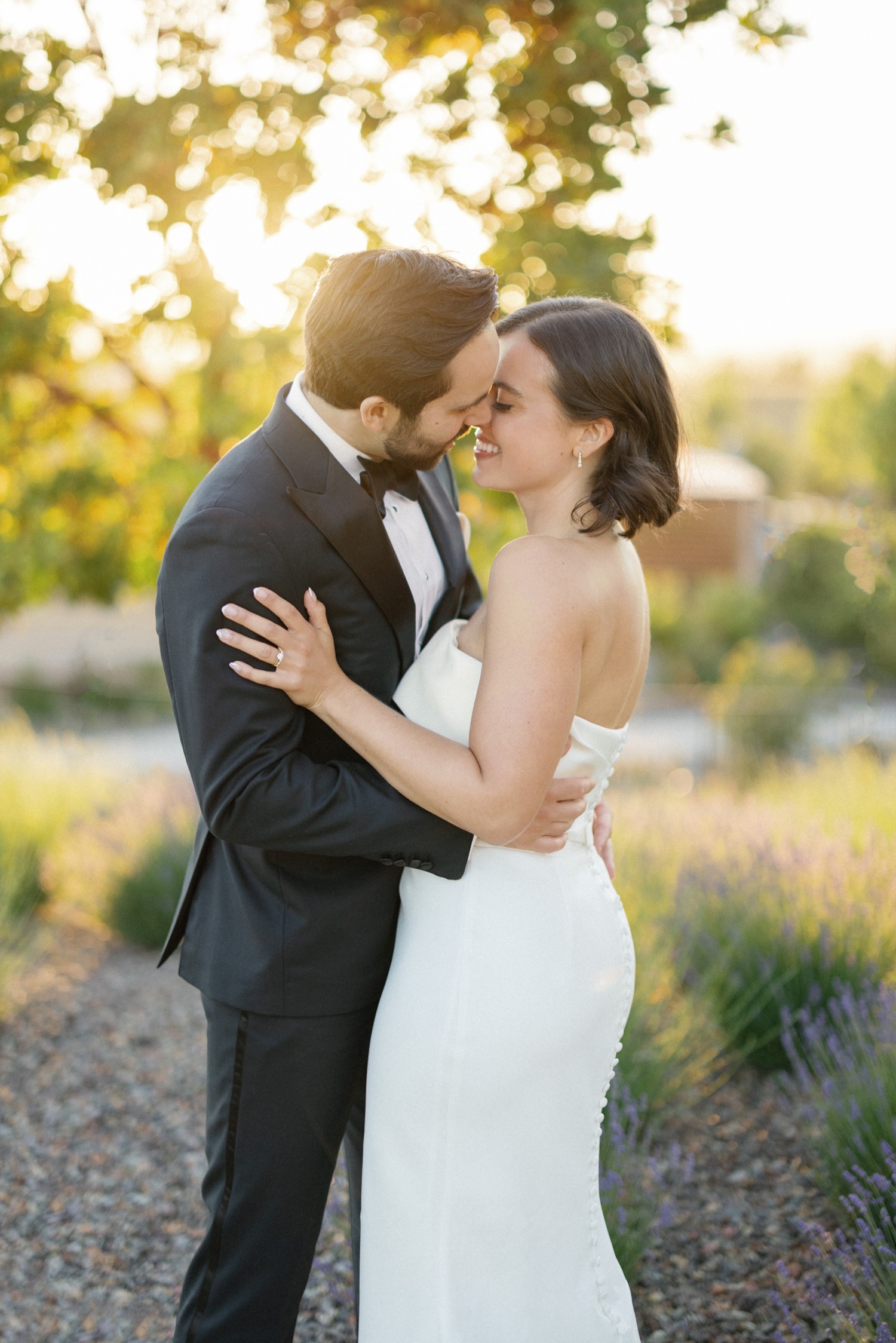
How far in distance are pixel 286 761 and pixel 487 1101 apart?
28.2 inches

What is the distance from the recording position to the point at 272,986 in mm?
2029

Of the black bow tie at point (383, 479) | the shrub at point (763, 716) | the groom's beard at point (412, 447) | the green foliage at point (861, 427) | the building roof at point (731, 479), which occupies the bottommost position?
the shrub at point (763, 716)

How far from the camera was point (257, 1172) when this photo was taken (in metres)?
2.04

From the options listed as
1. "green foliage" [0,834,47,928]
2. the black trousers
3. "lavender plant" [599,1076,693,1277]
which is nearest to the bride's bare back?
the black trousers

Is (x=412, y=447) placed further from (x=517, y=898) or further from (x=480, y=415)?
(x=517, y=898)

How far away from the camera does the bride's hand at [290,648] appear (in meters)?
1.86

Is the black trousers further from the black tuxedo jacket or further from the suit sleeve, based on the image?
the suit sleeve

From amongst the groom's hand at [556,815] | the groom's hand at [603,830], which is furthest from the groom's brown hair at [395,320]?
the groom's hand at [603,830]

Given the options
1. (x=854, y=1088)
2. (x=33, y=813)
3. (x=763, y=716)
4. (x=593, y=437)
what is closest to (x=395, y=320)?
(x=593, y=437)

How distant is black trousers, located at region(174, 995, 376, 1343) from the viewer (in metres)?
2.04

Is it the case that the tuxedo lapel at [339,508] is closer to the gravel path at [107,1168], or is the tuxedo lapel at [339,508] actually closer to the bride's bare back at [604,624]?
the bride's bare back at [604,624]

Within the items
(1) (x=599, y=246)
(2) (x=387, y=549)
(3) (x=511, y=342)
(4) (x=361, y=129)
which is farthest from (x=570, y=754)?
(4) (x=361, y=129)

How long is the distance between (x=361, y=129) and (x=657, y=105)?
4.97 ft

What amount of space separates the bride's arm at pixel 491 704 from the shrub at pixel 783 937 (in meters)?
2.34
